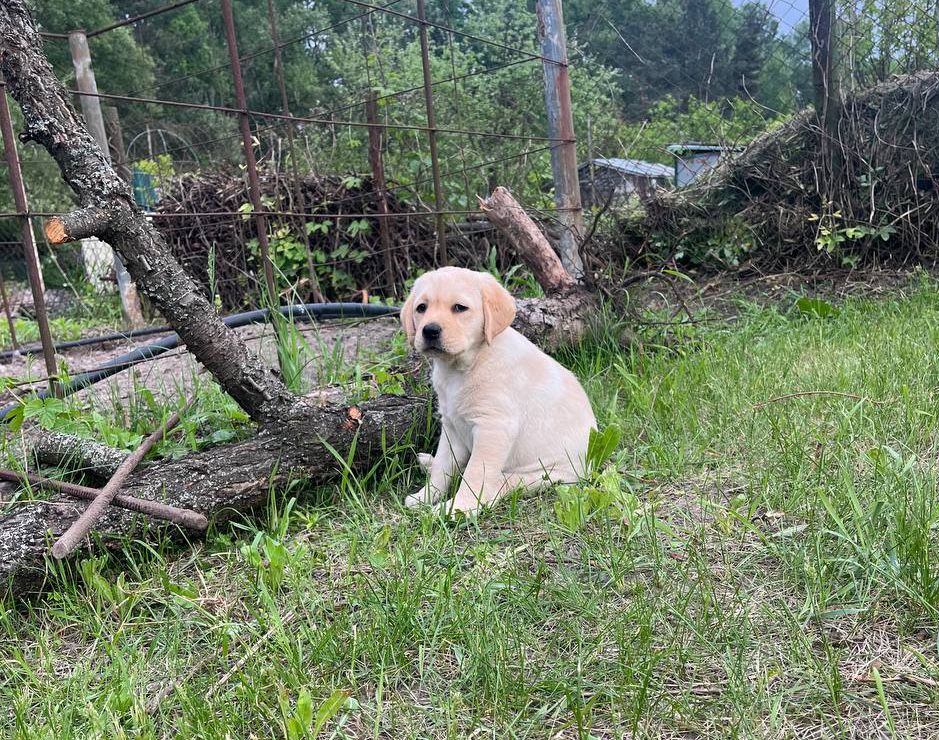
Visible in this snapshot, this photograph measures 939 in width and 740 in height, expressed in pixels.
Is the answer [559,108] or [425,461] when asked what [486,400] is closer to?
[425,461]

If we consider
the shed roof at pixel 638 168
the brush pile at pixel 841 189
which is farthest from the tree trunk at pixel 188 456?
the shed roof at pixel 638 168

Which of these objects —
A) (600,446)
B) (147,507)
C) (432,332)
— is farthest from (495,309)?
(147,507)

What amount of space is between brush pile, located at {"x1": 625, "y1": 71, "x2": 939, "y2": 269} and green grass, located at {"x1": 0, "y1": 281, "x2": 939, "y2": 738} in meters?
3.49

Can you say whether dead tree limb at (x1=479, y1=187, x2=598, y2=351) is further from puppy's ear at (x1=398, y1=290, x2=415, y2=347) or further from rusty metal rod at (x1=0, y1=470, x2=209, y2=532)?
rusty metal rod at (x1=0, y1=470, x2=209, y2=532)

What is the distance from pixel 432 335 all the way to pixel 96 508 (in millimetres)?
1178

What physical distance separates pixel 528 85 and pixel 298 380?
10786 mm

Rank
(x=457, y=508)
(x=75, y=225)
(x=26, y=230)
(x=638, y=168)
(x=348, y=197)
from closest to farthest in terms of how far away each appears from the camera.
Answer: (x=75, y=225) → (x=457, y=508) → (x=26, y=230) → (x=348, y=197) → (x=638, y=168)

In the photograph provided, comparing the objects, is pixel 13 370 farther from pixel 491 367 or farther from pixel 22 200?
pixel 491 367

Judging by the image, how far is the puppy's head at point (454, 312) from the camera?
8.96 ft

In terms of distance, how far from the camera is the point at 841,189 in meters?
6.09

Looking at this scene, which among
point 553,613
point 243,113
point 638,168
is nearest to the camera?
point 553,613

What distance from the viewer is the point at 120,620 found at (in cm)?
216

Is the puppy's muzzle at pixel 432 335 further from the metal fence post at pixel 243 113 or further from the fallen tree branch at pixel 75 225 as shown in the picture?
the metal fence post at pixel 243 113

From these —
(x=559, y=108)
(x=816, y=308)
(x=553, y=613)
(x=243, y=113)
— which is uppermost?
(x=559, y=108)
